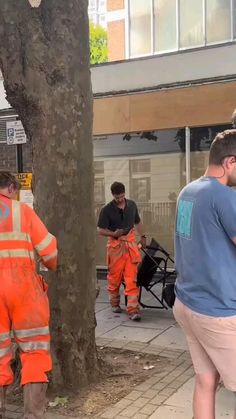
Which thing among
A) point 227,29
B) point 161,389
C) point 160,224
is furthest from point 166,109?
point 161,389

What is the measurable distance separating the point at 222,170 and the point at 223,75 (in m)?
6.39

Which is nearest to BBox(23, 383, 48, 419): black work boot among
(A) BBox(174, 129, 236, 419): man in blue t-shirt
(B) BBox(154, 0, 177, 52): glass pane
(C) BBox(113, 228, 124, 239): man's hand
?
(A) BBox(174, 129, 236, 419): man in blue t-shirt

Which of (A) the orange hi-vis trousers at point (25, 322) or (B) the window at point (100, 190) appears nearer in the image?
(A) the orange hi-vis trousers at point (25, 322)

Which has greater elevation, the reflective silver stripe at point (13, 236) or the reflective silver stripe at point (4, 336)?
the reflective silver stripe at point (13, 236)

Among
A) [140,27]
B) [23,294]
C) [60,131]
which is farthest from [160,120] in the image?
[23,294]

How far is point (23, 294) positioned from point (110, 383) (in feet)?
5.02

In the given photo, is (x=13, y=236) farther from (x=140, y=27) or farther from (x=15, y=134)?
(x=140, y=27)

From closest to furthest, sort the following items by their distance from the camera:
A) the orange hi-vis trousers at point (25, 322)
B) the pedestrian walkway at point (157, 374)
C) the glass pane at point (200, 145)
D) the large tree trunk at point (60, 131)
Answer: the orange hi-vis trousers at point (25, 322)
the pedestrian walkway at point (157, 374)
the large tree trunk at point (60, 131)
the glass pane at point (200, 145)

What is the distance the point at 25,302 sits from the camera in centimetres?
366

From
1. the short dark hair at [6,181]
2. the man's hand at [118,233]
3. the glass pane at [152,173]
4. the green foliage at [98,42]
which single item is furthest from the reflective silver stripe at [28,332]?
the green foliage at [98,42]

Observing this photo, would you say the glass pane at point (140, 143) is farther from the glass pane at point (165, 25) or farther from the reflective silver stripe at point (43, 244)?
the reflective silver stripe at point (43, 244)

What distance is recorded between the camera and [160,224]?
10359mm

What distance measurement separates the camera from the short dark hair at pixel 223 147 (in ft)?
9.82

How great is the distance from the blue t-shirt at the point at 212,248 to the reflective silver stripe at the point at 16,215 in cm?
124
